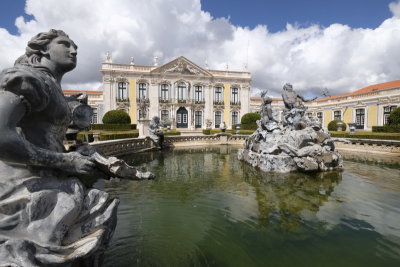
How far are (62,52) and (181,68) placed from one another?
111 feet

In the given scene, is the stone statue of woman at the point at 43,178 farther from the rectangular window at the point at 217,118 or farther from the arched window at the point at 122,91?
the rectangular window at the point at 217,118

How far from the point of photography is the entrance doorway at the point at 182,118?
34562 mm

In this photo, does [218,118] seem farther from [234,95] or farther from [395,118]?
[395,118]

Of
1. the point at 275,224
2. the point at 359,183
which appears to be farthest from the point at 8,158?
the point at 359,183

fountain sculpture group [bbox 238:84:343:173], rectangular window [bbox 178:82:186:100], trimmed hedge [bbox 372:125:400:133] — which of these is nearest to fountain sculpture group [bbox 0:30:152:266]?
fountain sculpture group [bbox 238:84:343:173]

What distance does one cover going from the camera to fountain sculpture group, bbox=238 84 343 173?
7.35m

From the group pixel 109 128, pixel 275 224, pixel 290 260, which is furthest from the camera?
pixel 109 128

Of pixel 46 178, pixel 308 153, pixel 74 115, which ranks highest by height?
pixel 74 115

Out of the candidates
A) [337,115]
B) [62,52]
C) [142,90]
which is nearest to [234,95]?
[142,90]

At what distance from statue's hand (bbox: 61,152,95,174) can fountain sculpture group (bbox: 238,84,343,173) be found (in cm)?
680

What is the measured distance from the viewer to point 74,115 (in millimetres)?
1744

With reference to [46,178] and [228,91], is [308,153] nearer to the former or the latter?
[46,178]

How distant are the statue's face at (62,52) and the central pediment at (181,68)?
107ft

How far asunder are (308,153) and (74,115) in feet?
24.4
